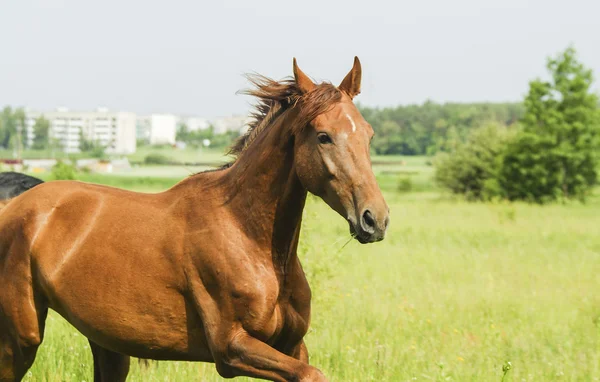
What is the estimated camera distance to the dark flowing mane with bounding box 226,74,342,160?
429 cm

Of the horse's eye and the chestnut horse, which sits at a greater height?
the horse's eye

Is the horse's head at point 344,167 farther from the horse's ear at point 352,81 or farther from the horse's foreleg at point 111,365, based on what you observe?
the horse's foreleg at point 111,365

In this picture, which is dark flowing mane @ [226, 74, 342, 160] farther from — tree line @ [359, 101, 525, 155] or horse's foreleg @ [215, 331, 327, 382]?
tree line @ [359, 101, 525, 155]

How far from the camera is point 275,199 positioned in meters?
4.54

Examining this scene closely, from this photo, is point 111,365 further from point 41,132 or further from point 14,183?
point 41,132

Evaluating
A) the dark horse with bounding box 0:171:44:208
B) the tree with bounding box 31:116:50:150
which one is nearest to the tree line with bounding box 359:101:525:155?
the tree with bounding box 31:116:50:150

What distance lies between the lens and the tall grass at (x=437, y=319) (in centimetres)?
694

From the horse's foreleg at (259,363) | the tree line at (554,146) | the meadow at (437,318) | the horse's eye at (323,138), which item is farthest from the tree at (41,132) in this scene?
the horse's eye at (323,138)

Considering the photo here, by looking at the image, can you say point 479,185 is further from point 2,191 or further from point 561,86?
point 2,191

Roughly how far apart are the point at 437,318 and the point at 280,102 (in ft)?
20.4

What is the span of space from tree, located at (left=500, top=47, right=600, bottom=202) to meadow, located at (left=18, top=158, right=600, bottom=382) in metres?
32.6

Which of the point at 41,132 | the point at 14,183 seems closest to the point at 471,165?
the point at 14,183

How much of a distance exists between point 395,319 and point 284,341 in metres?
5.38

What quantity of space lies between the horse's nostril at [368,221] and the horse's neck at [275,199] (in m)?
0.66
